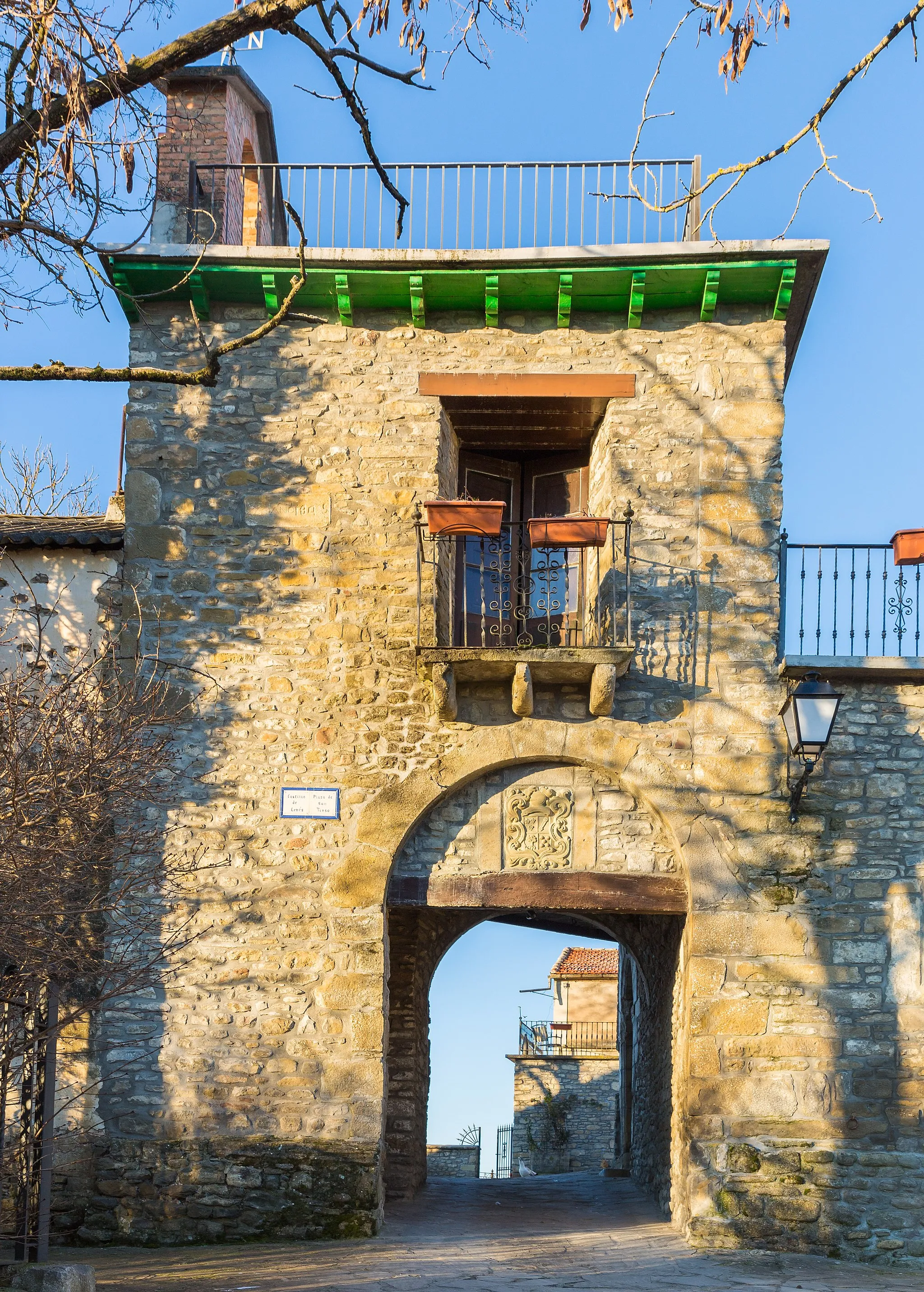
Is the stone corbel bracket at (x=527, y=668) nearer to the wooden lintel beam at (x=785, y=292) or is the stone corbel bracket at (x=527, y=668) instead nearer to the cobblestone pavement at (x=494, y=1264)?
the wooden lintel beam at (x=785, y=292)

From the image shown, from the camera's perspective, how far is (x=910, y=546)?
907 centimetres

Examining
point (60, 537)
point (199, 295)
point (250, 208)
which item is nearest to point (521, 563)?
point (199, 295)

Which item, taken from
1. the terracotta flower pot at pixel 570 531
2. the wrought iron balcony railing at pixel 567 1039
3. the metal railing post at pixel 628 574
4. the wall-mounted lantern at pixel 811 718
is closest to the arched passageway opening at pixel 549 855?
the metal railing post at pixel 628 574

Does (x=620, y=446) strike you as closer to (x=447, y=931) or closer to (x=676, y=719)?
(x=676, y=719)

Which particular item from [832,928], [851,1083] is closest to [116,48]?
[832,928]

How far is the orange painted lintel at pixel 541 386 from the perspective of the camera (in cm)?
941

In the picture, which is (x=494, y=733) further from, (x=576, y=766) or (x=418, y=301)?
(x=418, y=301)

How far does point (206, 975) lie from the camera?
8672 mm

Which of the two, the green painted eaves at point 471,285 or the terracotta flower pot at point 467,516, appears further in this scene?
the green painted eaves at point 471,285

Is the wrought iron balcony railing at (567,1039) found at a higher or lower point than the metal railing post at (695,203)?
lower

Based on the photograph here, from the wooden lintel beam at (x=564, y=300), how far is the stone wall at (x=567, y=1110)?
13.5 metres

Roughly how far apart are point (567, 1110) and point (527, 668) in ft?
45.5

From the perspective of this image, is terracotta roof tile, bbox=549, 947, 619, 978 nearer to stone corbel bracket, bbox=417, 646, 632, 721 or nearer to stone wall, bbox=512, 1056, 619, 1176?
stone wall, bbox=512, 1056, 619, 1176

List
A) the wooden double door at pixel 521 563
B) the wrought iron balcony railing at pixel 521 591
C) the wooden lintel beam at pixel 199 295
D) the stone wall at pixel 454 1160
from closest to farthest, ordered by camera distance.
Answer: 1. the wrought iron balcony railing at pixel 521 591
2. the wooden lintel beam at pixel 199 295
3. the wooden double door at pixel 521 563
4. the stone wall at pixel 454 1160
